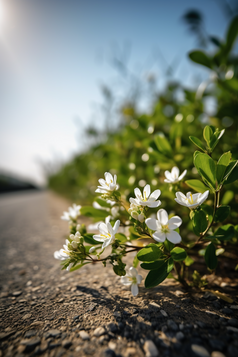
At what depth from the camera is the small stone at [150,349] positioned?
525 millimetres

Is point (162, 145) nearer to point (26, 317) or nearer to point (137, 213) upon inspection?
point (137, 213)

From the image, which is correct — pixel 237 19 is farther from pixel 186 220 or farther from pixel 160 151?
pixel 186 220

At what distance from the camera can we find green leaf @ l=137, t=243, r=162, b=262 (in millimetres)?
667

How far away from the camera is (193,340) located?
561 mm

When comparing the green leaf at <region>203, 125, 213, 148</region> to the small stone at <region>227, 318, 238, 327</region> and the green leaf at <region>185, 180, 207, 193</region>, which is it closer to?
the green leaf at <region>185, 180, 207, 193</region>

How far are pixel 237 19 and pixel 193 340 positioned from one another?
1.51 m

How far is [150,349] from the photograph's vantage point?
54cm

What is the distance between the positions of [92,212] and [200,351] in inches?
26.3

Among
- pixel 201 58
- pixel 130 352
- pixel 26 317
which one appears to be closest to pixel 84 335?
pixel 130 352

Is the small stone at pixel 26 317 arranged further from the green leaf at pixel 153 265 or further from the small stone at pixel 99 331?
the green leaf at pixel 153 265

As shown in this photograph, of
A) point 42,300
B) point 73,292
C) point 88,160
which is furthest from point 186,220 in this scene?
point 88,160

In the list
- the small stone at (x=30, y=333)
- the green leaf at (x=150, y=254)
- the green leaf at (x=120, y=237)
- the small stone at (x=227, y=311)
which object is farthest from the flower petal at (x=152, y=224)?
the small stone at (x=30, y=333)

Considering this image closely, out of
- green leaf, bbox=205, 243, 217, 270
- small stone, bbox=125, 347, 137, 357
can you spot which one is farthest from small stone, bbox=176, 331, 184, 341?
green leaf, bbox=205, 243, 217, 270

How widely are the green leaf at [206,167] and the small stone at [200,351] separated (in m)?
0.48
